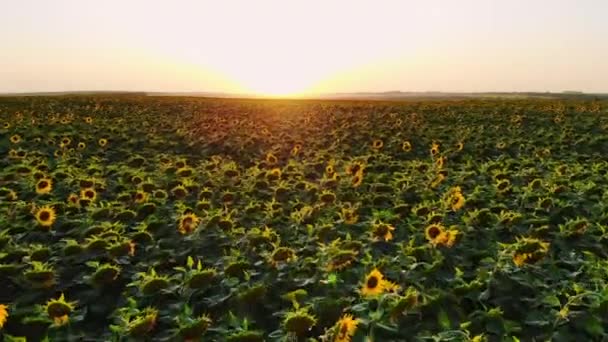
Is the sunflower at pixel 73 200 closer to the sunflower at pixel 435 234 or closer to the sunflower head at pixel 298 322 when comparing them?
the sunflower at pixel 435 234

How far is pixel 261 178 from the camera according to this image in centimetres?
1012

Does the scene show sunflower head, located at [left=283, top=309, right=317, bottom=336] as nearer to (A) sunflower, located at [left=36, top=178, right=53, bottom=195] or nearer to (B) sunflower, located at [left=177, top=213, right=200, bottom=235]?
(B) sunflower, located at [left=177, top=213, right=200, bottom=235]

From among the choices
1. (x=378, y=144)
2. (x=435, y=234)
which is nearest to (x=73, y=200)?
(x=435, y=234)

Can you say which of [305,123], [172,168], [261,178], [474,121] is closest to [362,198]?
[261,178]

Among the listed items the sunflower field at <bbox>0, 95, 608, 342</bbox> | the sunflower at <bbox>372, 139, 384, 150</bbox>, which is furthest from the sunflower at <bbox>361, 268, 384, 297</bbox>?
the sunflower at <bbox>372, 139, 384, 150</bbox>

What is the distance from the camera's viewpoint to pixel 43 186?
920 centimetres

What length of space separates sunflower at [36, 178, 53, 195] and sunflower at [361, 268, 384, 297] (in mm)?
5824

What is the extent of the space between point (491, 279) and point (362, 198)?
12.0ft

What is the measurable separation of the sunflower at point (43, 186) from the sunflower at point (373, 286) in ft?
19.1

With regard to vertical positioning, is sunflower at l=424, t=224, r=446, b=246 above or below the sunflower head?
above

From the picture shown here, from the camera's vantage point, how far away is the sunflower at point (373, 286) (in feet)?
16.9

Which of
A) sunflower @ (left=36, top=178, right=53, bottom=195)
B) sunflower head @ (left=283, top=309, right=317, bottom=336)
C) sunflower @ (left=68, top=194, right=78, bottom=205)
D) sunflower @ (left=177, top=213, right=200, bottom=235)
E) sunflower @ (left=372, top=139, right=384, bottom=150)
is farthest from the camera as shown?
sunflower @ (left=372, top=139, right=384, bottom=150)

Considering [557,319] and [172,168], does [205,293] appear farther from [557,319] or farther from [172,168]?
Answer: [172,168]

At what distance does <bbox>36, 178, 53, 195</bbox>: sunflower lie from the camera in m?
9.12
